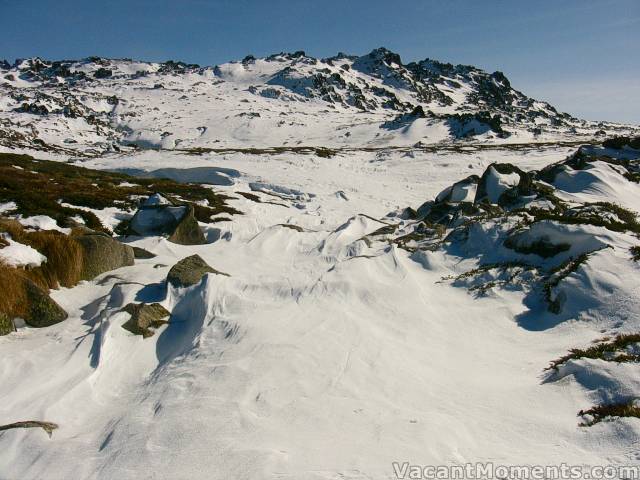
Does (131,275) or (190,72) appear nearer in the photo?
(131,275)

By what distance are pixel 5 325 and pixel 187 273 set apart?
326cm

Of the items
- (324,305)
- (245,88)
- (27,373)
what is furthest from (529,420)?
(245,88)

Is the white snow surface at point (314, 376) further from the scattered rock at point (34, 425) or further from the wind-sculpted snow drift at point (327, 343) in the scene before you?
the scattered rock at point (34, 425)

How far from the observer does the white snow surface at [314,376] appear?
4254 mm

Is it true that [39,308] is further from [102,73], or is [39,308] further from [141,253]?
[102,73]

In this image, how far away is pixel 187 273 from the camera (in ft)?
28.5

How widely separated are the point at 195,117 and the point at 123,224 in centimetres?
9884

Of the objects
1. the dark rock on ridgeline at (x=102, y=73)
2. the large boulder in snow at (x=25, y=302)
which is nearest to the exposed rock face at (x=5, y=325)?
the large boulder in snow at (x=25, y=302)

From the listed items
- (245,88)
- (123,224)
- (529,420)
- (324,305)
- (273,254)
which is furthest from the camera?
(245,88)

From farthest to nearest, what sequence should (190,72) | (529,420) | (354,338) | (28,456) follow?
1. (190,72)
2. (354,338)
3. (529,420)
4. (28,456)

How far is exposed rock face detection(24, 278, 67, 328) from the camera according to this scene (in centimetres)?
707

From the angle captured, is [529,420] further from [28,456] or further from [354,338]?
[28,456]

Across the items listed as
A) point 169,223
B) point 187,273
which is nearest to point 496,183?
point 169,223

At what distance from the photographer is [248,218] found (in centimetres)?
1764
